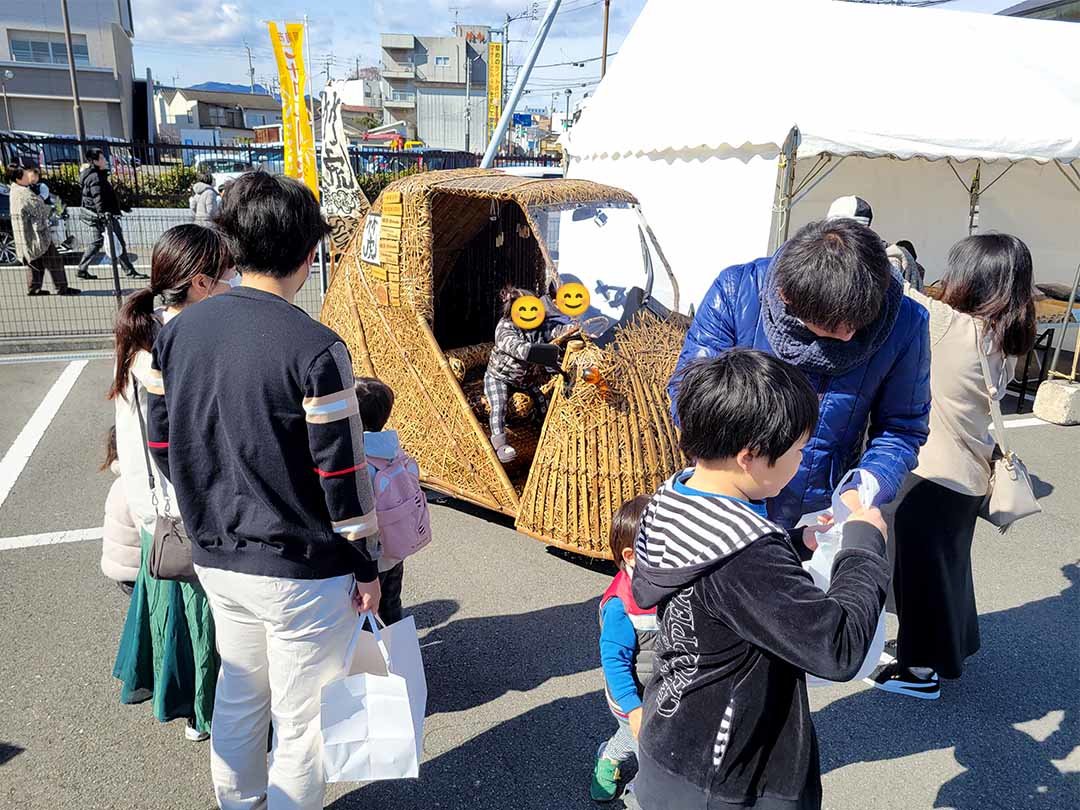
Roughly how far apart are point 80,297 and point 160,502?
31.6 ft

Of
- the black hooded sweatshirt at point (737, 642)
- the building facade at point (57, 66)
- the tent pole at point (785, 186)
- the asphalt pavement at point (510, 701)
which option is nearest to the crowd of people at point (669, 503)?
the black hooded sweatshirt at point (737, 642)

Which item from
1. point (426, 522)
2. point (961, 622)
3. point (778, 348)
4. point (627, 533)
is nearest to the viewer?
point (778, 348)

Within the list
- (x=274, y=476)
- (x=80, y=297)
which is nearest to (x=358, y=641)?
(x=274, y=476)

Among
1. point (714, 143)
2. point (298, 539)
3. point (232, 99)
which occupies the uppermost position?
point (232, 99)

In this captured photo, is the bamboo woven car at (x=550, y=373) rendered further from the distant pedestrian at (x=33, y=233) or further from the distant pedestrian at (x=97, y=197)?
the distant pedestrian at (x=97, y=197)

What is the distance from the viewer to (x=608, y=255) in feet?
15.5

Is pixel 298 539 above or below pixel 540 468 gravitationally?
above

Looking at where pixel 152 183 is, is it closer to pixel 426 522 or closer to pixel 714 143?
pixel 714 143

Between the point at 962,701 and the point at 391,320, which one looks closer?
the point at 962,701

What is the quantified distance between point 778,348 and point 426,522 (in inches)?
53.4

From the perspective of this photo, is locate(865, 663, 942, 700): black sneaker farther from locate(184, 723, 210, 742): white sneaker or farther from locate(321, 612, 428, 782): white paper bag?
locate(184, 723, 210, 742): white sneaker

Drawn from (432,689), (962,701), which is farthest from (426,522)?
(962,701)

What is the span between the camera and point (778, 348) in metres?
2.07

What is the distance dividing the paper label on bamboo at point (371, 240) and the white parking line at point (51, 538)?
2.11 meters
